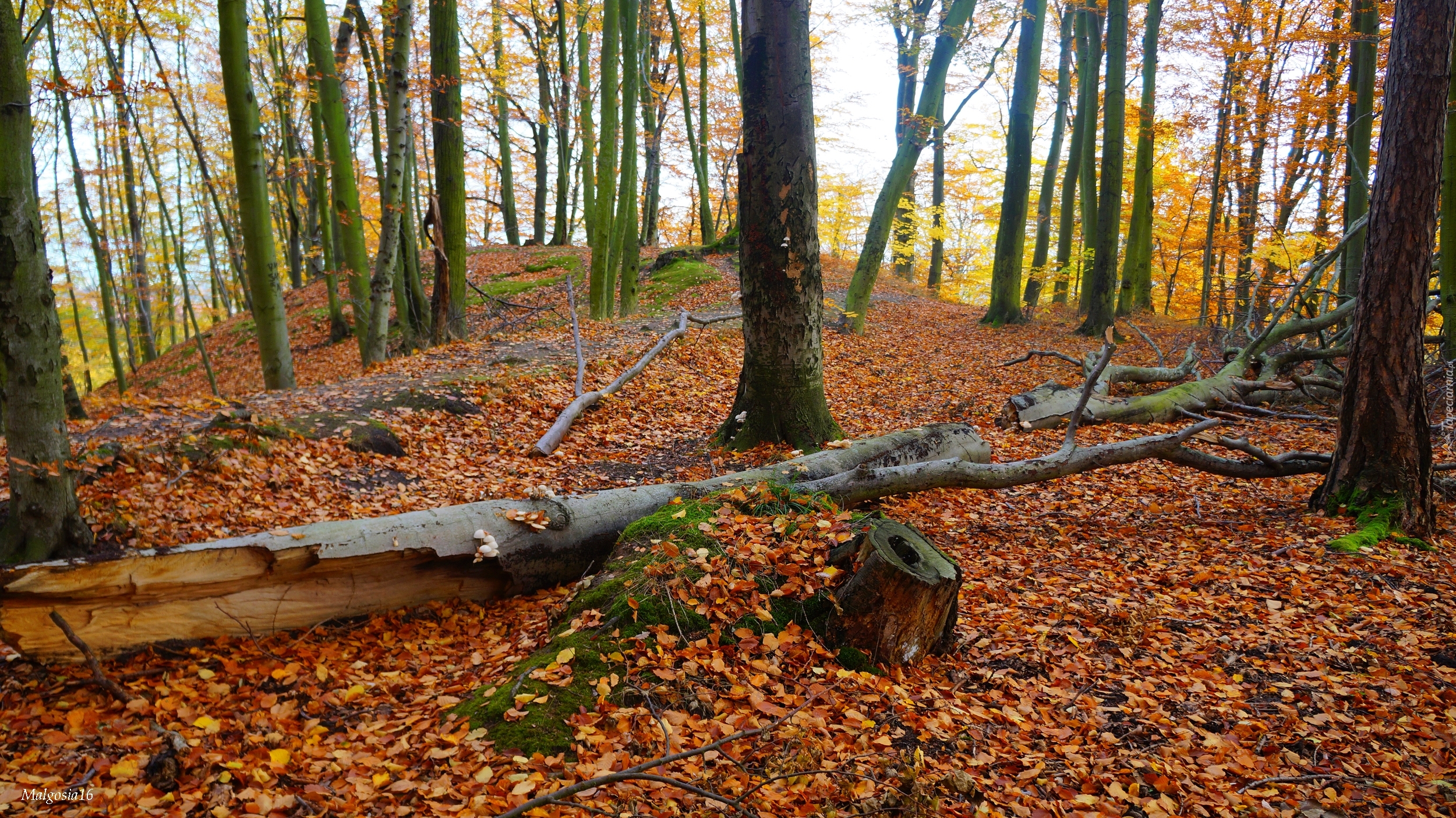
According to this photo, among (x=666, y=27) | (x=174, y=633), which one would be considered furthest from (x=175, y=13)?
(x=174, y=633)

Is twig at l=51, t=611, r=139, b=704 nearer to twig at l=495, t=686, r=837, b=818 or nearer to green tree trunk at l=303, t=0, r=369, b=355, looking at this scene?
twig at l=495, t=686, r=837, b=818

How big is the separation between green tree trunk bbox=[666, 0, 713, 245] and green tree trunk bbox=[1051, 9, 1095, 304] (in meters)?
10.2

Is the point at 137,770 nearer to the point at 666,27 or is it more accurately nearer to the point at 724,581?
the point at 724,581

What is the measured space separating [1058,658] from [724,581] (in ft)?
6.03

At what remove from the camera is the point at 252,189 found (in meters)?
7.89

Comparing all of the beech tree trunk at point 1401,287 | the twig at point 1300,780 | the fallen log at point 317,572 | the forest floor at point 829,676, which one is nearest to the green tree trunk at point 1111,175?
the forest floor at point 829,676

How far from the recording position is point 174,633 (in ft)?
11.0

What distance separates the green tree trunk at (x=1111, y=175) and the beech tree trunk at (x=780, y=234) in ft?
30.1

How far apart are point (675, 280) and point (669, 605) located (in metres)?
15.8

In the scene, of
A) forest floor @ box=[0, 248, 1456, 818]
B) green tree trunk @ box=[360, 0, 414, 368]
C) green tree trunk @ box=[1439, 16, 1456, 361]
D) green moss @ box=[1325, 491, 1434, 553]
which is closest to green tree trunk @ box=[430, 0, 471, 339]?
green tree trunk @ box=[360, 0, 414, 368]

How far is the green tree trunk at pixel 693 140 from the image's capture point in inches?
843

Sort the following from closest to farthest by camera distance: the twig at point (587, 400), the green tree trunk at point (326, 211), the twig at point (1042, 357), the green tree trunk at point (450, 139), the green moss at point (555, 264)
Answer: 1. the twig at point (587, 400)
2. the twig at point (1042, 357)
3. the green tree trunk at point (450, 139)
4. the green tree trunk at point (326, 211)
5. the green moss at point (555, 264)

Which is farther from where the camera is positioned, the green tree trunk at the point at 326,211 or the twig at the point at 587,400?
the green tree trunk at the point at 326,211

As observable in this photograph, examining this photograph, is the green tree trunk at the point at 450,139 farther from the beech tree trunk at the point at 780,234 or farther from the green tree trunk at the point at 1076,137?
the green tree trunk at the point at 1076,137
